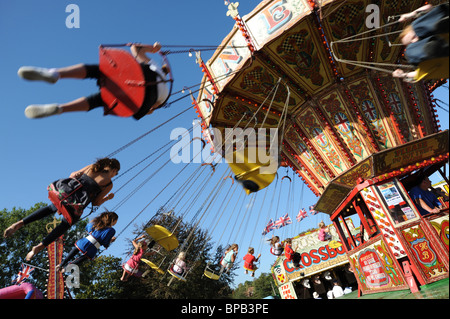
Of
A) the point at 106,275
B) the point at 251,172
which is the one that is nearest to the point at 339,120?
the point at 251,172

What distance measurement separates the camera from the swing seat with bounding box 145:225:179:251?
22.9ft

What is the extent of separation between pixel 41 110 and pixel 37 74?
388 millimetres

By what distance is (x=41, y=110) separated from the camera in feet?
9.45

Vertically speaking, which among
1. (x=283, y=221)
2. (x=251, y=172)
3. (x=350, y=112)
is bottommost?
(x=251, y=172)

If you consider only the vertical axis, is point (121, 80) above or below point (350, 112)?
below

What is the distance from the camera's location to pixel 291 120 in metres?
8.16

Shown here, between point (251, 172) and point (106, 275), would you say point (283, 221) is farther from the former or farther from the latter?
point (251, 172)

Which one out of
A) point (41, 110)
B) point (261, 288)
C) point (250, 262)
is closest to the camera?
point (41, 110)

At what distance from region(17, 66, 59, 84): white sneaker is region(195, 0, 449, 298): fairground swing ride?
3.58 meters

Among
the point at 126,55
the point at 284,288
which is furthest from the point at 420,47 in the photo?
the point at 284,288

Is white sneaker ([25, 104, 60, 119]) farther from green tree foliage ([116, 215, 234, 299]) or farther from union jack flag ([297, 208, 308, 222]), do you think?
union jack flag ([297, 208, 308, 222])

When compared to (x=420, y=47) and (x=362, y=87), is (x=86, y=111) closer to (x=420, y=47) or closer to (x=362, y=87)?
(x=420, y=47)
